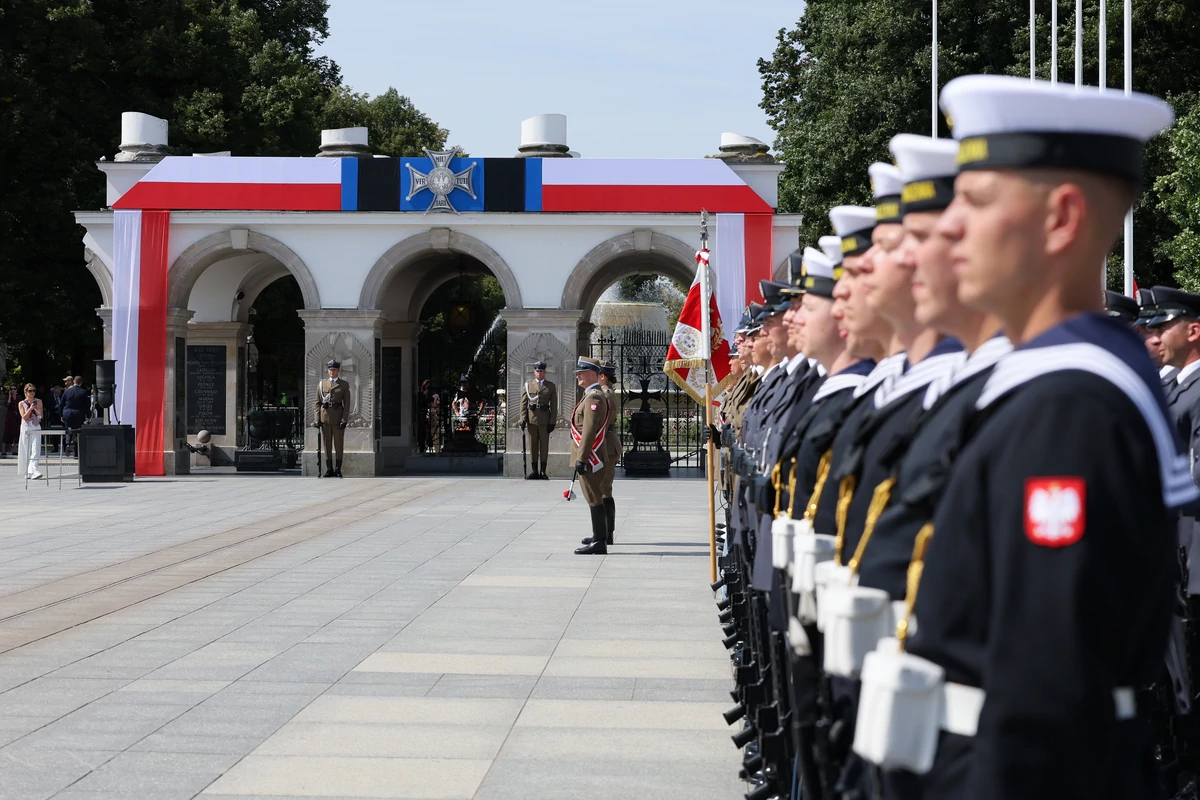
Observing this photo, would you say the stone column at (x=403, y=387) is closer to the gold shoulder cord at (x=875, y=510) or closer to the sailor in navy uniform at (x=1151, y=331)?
the sailor in navy uniform at (x=1151, y=331)

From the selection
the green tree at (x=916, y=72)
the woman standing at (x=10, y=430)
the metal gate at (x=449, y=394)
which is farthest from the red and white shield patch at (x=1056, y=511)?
the woman standing at (x=10, y=430)

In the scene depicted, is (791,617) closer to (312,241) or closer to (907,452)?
(907,452)

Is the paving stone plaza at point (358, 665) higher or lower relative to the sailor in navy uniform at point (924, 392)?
lower

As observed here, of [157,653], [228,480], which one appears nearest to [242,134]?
[228,480]

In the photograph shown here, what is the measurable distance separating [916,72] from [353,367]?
53.3 ft

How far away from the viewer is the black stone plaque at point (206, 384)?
1142 inches

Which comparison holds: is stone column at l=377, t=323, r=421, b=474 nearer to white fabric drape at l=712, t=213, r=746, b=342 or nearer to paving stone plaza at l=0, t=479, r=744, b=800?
white fabric drape at l=712, t=213, r=746, b=342

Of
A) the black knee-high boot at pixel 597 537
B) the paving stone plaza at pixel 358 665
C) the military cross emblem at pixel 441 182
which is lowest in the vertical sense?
the paving stone plaza at pixel 358 665

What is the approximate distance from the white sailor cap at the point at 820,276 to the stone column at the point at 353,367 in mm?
21261

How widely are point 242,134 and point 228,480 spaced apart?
14.3 metres

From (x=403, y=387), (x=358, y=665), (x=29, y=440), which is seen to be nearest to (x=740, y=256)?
(x=403, y=387)

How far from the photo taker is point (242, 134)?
37188 mm

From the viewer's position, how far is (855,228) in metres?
4.07

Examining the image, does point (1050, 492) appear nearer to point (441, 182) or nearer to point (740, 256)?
point (740, 256)
